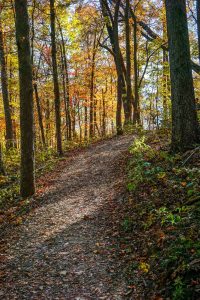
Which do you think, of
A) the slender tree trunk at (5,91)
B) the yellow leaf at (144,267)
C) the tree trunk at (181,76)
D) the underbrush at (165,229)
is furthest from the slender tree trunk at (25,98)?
the slender tree trunk at (5,91)

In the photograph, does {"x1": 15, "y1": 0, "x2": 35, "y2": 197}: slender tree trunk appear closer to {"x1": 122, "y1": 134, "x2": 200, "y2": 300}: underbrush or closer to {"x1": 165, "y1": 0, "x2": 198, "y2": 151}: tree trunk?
{"x1": 122, "y1": 134, "x2": 200, "y2": 300}: underbrush

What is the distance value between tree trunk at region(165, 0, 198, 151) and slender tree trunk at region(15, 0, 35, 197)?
13.6 ft

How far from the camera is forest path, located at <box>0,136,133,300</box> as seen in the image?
5.06 meters

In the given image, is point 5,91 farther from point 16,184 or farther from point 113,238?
point 113,238

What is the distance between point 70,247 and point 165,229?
201 cm

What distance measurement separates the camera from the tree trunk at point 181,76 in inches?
355

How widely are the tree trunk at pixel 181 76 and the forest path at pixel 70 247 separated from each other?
98.4 inches

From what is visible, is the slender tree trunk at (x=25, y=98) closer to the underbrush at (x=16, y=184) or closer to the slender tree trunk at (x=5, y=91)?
the underbrush at (x=16, y=184)

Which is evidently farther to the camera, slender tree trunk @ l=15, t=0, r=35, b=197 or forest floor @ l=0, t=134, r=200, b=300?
slender tree trunk @ l=15, t=0, r=35, b=197

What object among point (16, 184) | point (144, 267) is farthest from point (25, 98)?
point (144, 267)

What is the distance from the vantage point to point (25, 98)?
965cm

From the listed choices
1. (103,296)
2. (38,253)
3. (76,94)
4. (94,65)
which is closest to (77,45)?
(94,65)

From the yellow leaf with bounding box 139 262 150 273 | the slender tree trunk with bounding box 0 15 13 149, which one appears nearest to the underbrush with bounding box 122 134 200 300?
the yellow leaf with bounding box 139 262 150 273

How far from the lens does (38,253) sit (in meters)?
6.38
